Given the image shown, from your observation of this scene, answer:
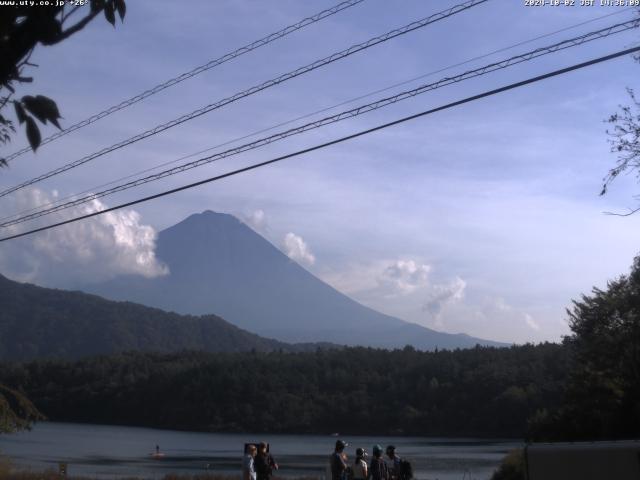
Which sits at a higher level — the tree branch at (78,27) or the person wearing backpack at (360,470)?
the tree branch at (78,27)

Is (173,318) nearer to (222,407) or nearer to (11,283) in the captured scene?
(11,283)

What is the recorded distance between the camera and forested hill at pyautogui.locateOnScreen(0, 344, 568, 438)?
214ft

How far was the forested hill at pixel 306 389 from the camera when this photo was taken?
2564 inches

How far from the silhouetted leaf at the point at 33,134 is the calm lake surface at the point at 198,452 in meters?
26.5

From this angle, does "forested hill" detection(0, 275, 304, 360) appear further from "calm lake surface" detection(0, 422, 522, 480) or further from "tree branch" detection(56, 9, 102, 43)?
"tree branch" detection(56, 9, 102, 43)

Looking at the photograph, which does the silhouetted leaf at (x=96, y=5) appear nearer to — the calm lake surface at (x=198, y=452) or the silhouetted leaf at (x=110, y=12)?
the silhouetted leaf at (x=110, y=12)

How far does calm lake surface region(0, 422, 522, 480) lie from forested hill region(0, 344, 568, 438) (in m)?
2.69

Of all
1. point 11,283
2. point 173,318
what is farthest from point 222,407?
point 11,283

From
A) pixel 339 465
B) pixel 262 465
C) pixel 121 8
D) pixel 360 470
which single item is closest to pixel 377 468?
pixel 360 470

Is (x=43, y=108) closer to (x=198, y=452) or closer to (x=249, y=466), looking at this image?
(x=249, y=466)

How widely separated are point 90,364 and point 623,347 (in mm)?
70747

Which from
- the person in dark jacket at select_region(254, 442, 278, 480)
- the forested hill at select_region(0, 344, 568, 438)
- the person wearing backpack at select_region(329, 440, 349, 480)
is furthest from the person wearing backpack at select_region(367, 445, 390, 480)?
the forested hill at select_region(0, 344, 568, 438)

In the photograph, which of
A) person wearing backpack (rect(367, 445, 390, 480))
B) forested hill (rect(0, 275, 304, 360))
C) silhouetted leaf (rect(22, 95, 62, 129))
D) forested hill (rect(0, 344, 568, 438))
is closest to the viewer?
silhouetted leaf (rect(22, 95, 62, 129))

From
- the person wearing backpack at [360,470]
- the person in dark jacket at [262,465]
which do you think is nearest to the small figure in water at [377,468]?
the person wearing backpack at [360,470]
